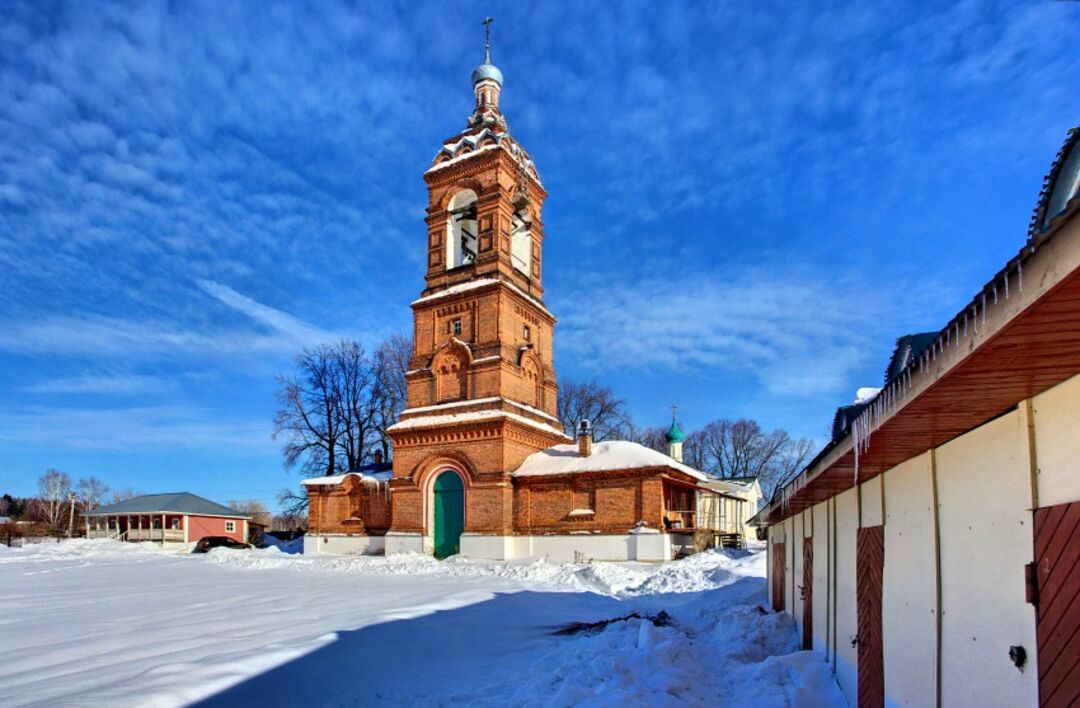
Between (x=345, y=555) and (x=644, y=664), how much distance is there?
22646 millimetres

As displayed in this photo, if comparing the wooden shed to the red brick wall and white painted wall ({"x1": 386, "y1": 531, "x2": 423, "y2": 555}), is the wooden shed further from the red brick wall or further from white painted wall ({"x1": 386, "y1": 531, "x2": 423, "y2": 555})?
the red brick wall

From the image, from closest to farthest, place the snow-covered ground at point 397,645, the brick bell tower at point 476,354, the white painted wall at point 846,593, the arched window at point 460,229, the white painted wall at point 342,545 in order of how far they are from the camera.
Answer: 1. the white painted wall at point 846,593
2. the snow-covered ground at point 397,645
3. the brick bell tower at point 476,354
4. the white painted wall at point 342,545
5. the arched window at point 460,229

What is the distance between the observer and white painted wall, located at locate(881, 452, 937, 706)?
4484mm

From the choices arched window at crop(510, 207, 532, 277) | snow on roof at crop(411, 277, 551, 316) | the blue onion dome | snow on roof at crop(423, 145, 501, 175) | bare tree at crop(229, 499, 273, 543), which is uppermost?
the blue onion dome

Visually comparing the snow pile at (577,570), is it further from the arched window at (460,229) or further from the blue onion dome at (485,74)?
the blue onion dome at (485,74)

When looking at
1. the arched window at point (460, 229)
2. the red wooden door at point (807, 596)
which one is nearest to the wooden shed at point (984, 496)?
the red wooden door at point (807, 596)

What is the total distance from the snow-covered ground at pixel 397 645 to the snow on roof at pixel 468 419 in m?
8.00

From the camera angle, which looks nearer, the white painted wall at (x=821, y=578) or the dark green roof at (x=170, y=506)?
the white painted wall at (x=821, y=578)

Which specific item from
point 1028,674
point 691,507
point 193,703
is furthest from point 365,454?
point 1028,674

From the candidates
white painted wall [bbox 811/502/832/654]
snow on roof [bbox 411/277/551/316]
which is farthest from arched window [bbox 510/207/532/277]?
white painted wall [bbox 811/502/832/654]

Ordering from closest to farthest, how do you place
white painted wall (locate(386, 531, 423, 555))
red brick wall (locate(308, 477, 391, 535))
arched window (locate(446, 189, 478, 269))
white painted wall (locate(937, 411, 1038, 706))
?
white painted wall (locate(937, 411, 1038, 706)) < white painted wall (locate(386, 531, 423, 555)) < red brick wall (locate(308, 477, 391, 535)) < arched window (locate(446, 189, 478, 269))

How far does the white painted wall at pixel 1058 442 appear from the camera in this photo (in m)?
2.91

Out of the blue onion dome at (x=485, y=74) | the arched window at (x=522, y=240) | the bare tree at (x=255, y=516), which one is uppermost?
the blue onion dome at (x=485, y=74)

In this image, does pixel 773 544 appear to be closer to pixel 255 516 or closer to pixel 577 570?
pixel 577 570
